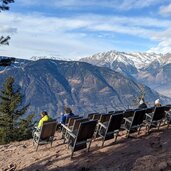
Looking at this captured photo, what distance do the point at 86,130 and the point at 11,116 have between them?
30427mm

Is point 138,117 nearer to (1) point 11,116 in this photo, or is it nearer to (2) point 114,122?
(2) point 114,122

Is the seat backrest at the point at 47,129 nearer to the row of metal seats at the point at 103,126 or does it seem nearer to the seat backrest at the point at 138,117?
the row of metal seats at the point at 103,126

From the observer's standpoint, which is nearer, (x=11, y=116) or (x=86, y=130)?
(x=86, y=130)

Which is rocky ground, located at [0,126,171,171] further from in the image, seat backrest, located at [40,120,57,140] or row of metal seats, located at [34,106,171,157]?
seat backrest, located at [40,120,57,140]

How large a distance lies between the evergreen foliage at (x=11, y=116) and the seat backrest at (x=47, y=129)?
924 inches

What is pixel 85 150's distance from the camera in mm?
12203

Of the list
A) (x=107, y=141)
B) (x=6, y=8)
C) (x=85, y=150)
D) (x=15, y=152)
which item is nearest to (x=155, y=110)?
(x=107, y=141)

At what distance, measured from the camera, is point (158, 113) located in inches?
553

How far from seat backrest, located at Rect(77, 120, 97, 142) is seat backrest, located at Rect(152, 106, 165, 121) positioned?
10.9ft

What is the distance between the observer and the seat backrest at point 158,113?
45.3 feet

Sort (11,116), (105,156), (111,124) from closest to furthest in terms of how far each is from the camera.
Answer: (105,156), (111,124), (11,116)

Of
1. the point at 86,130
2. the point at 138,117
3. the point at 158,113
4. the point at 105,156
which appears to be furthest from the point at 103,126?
the point at 158,113

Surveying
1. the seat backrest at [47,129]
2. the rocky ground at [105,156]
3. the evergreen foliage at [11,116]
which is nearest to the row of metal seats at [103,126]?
the seat backrest at [47,129]

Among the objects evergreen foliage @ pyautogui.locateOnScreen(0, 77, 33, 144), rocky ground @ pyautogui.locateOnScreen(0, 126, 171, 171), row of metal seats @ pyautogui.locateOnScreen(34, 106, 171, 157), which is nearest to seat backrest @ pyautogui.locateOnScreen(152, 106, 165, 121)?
row of metal seats @ pyautogui.locateOnScreen(34, 106, 171, 157)
